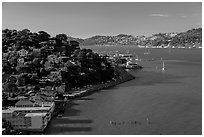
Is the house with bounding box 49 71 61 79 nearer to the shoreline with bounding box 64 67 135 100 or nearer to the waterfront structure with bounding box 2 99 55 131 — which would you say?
the shoreline with bounding box 64 67 135 100

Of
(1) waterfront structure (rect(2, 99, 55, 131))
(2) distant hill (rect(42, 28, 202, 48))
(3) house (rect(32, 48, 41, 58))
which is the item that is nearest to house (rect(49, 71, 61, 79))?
(3) house (rect(32, 48, 41, 58))

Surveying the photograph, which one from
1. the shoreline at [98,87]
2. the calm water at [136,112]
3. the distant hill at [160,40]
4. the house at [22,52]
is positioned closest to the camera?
the calm water at [136,112]

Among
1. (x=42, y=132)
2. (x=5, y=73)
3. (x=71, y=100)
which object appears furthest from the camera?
(x=5, y=73)

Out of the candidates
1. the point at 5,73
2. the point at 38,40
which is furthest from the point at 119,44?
the point at 5,73

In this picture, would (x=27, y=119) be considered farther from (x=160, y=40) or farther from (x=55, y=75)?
(x=160, y=40)

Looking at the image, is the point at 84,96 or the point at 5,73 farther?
the point at 5,73

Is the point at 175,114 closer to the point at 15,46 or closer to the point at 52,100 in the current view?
the point at 52,100

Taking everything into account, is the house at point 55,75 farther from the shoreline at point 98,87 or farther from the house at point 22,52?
the house at point 22,52

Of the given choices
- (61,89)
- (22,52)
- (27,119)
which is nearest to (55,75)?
(61,89)

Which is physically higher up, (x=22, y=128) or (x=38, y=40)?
(x=38, y=40)

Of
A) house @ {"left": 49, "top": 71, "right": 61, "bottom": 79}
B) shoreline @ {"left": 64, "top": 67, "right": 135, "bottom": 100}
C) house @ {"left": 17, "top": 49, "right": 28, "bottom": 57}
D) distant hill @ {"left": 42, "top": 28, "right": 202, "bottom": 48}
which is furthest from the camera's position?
distant hill @ {"left": 42, "top": 28, "right": 202, "bottom": 48}

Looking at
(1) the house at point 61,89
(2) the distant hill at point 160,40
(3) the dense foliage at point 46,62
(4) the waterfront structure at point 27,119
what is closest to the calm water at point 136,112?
(4) the waterfront structure at point 27,119
